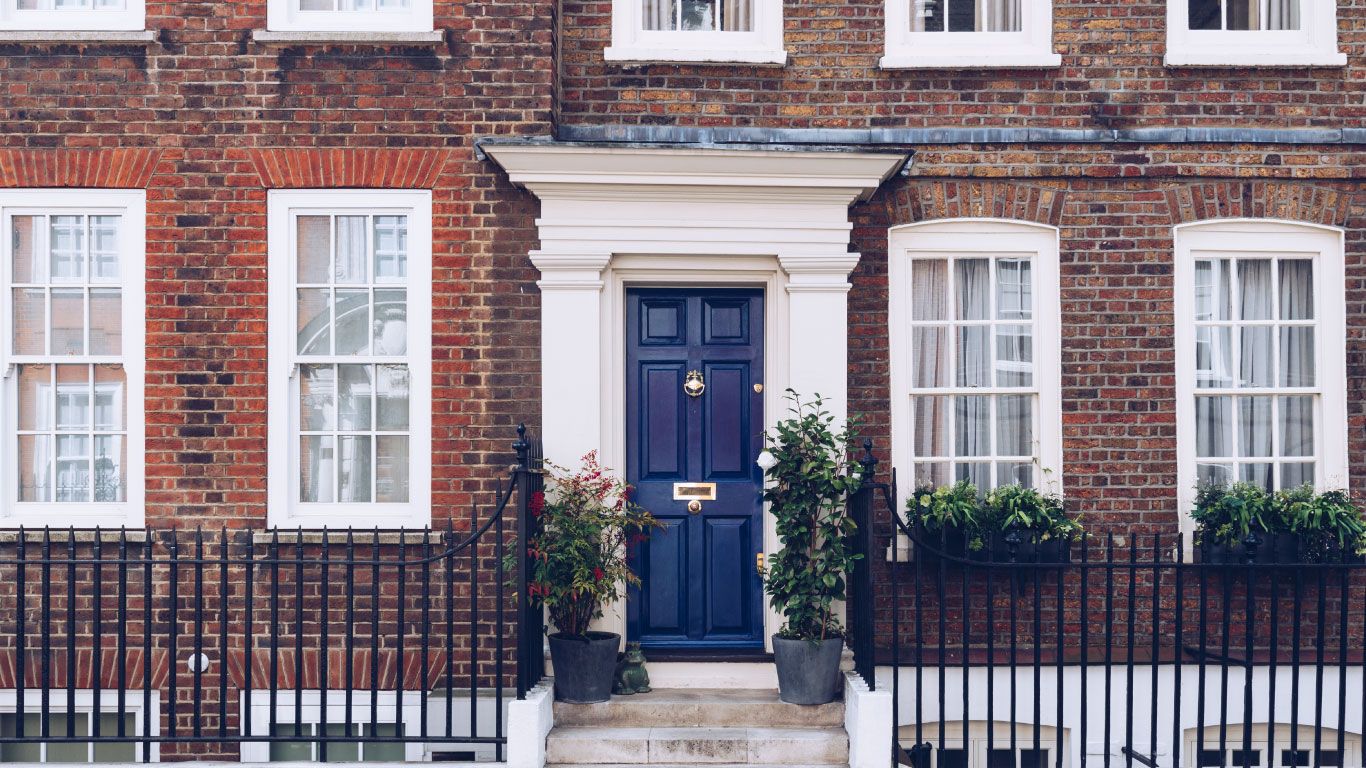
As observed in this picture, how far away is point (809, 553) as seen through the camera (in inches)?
269

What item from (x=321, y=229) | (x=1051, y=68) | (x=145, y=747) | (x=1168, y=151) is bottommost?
(x=145, y=747)

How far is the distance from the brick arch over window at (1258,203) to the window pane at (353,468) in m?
→ 5.09

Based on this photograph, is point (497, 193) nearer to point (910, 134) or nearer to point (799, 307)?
point (799, 307)

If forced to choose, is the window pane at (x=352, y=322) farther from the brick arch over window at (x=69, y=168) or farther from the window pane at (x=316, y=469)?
the brick arch over window at (x=69, y=168)

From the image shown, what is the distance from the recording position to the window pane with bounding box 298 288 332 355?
7.29 metres

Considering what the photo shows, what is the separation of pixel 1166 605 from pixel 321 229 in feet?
18.3

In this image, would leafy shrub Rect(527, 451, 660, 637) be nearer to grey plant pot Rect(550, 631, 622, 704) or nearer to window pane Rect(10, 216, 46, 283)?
grey plant pot Rect(550, 631, 622, 704)

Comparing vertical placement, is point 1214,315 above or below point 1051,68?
below

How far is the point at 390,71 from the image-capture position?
7.21m

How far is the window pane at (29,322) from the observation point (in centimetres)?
728

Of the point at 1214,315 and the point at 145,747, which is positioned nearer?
the point at 145,747

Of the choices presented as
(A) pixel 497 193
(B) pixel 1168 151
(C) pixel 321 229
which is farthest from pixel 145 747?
(B) pixel 1168 151

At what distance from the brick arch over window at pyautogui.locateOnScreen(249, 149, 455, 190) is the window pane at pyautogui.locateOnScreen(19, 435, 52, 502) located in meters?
2.05

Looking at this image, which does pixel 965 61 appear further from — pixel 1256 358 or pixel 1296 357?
pixel 1296 357
